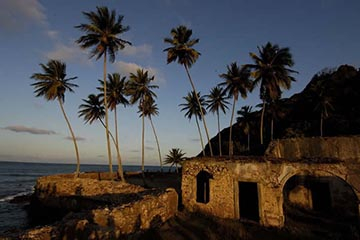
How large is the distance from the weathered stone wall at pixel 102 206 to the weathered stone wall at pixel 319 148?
8.70 meters

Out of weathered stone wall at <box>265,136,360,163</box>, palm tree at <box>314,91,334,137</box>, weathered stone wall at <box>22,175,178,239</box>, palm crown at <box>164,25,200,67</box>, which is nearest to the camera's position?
weathered stone wall at <box>22,175,178,239</box>

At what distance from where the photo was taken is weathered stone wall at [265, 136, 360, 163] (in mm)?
13094

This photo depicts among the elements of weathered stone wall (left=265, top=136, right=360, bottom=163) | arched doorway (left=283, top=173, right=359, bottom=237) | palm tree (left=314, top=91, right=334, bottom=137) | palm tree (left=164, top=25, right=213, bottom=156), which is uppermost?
palm tree (left=164, top=25, right=213, bottom=156)

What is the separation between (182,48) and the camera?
23453 millimetres

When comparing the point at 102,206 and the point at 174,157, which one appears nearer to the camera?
the point at 102,206

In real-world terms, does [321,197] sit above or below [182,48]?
below

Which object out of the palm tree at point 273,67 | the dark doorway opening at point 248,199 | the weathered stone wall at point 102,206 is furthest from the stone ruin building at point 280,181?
the palm tree at point 273,67

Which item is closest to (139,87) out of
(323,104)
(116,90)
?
(116,90)

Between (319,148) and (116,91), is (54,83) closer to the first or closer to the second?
(116,91)

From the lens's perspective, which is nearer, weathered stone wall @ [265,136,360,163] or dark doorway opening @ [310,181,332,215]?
weathered stone wall @ [265,136,360,163]

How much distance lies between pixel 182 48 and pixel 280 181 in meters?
17.2

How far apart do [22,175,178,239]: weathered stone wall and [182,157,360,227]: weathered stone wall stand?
5.59 feet

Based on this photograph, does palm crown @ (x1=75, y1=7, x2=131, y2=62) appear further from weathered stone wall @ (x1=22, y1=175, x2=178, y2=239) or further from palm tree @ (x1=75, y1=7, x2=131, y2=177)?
weathered stone wall @ (x1=22, y1=175, x2=178, y2=239)

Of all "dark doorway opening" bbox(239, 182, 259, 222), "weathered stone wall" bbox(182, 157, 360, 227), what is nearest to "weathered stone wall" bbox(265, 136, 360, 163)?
"weathered stone wall" bbox(182, 157, 360, 227)
